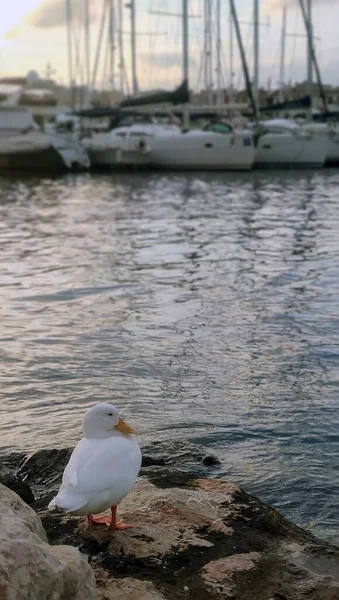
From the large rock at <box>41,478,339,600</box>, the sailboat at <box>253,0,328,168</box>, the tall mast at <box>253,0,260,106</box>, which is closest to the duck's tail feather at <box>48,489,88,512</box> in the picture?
the large rock at <box>41,478,339,600</box>

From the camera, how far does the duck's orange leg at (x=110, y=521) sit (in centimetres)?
419

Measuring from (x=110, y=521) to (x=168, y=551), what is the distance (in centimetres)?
42

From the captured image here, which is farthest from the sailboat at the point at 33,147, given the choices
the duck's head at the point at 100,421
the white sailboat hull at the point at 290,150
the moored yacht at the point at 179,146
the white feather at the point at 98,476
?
the white feather at the point at 98,476

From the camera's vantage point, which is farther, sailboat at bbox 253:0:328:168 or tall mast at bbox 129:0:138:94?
tall mast at bbox 129:0:138:94

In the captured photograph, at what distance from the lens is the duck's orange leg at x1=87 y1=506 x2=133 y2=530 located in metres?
4.19

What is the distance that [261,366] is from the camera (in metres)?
8.58

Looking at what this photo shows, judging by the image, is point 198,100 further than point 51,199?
Yes

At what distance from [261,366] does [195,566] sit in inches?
189

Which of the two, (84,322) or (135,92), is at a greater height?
(135,92)

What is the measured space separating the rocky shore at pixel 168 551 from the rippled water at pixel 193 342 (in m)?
0.73

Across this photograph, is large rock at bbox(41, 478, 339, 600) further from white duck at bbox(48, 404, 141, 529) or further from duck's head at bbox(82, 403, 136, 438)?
duck's head at bbox(82, 403, 136, 438)

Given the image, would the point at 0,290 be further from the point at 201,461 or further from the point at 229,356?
the point at 201,461

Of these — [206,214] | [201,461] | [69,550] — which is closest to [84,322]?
[201,461]

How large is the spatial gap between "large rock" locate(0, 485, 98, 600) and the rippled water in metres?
2.25
